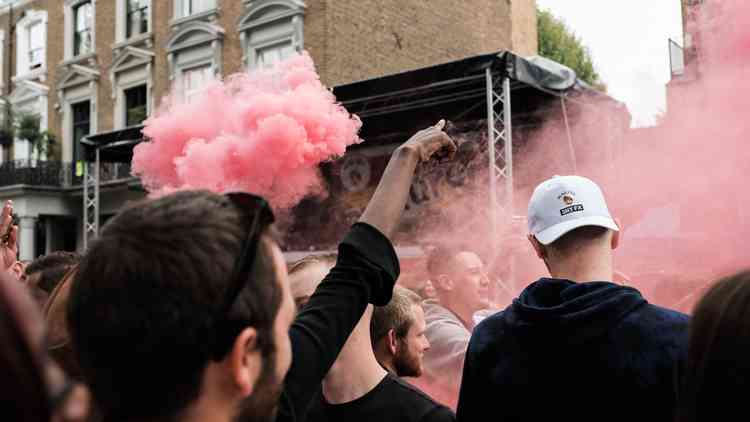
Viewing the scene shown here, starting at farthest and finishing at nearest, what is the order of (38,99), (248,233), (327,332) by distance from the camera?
(38,99)
(327,332)
(248,233)

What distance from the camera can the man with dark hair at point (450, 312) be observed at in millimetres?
3203

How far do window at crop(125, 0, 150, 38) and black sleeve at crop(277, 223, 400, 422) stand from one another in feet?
64.3

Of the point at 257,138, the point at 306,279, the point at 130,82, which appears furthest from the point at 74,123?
the point at 306,279

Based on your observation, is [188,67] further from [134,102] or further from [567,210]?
[567,210]

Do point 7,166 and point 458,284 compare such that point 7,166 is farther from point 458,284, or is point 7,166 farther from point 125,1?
point 458,284

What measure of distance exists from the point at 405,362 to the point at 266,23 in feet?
47.8

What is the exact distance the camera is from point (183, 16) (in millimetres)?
18281

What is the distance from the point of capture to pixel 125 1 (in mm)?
20156

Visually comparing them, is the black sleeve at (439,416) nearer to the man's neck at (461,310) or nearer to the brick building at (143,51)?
the man's neck at (461,310)

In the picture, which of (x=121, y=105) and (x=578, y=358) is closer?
(x=578, y=358)

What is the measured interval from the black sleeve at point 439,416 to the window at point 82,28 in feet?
71.0

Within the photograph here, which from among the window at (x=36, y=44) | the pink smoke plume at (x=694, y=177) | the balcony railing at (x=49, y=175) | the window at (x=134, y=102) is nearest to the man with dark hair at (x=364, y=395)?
the pink smoke plume at (x=694, y=177)

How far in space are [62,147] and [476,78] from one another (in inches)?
673

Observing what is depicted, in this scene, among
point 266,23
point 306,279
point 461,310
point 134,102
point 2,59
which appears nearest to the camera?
point 306,279
